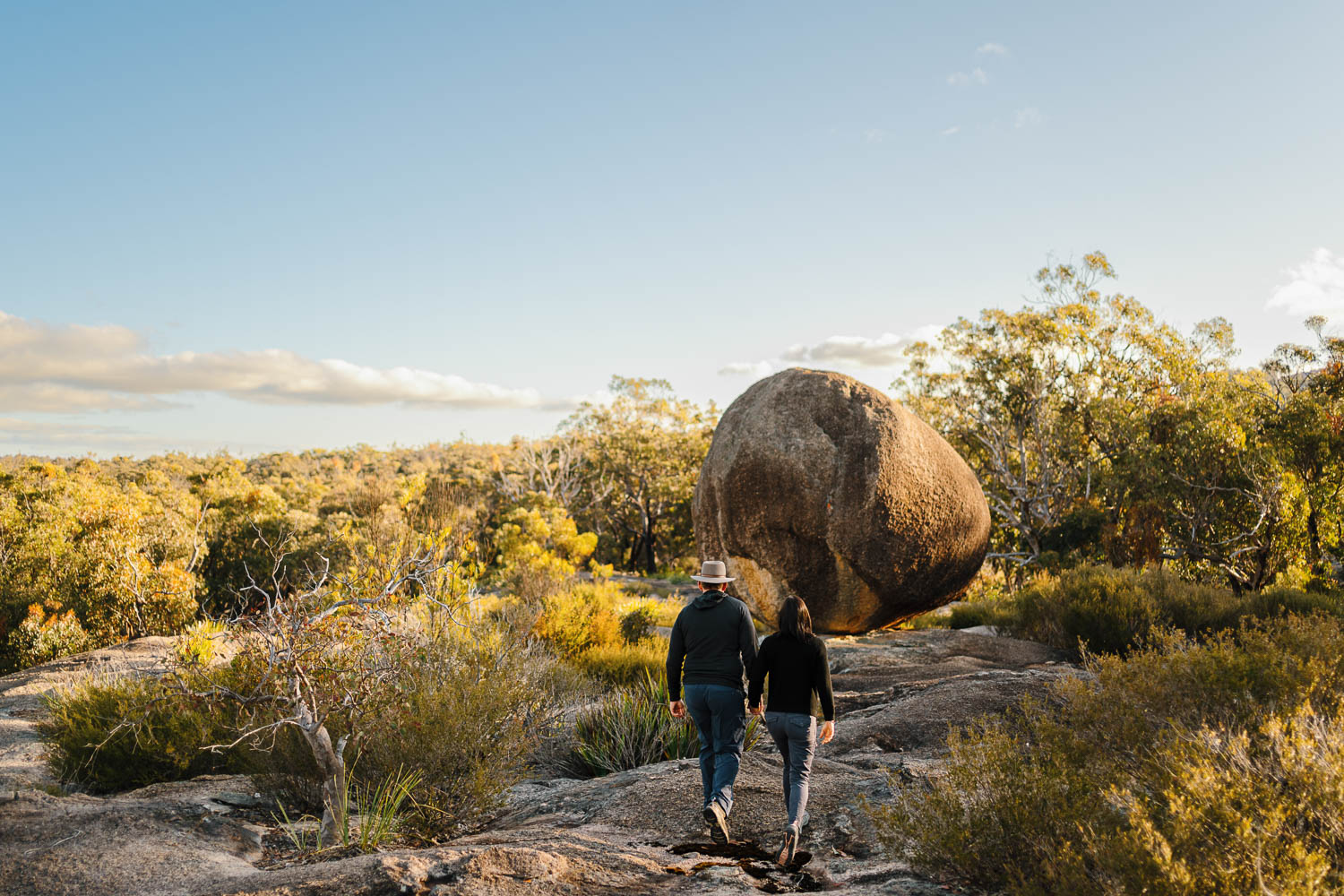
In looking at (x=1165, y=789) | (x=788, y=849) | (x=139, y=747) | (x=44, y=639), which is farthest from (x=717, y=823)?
(x=44, y=639)

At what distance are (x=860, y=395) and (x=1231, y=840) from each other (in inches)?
390

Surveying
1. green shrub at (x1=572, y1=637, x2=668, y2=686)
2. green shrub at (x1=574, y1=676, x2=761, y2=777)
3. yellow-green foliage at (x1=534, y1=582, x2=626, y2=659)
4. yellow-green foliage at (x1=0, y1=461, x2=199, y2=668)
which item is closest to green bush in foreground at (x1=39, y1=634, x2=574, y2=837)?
green shrub at (x1=574, y1=676, x2=761, y2=777)

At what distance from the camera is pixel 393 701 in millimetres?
5855

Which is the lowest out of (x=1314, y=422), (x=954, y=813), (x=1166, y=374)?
(x=954, y=813)

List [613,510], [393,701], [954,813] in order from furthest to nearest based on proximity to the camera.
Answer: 1. [613,510]
2. [393,701]
3. [954,813]

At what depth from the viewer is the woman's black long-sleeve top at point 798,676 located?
5398 mm

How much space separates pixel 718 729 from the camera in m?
5.71

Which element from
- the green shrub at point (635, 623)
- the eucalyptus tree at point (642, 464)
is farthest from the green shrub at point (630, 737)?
the eucalyptus tree at point (642, 464)

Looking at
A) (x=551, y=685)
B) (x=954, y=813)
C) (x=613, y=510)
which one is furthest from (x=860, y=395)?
(x=613, y=510)

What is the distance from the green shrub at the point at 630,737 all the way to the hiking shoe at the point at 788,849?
7.62ft

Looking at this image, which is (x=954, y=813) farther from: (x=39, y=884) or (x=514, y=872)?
(x=39, y=884)

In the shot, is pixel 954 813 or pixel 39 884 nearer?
pixel 954 813

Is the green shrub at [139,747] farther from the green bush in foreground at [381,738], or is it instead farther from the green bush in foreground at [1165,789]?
the green bush in foreground at [1165,789]

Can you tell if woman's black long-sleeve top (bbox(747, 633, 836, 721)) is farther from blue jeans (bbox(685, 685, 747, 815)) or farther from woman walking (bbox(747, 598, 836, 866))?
blue jeans (bbox(685, 685, 747, 815))
